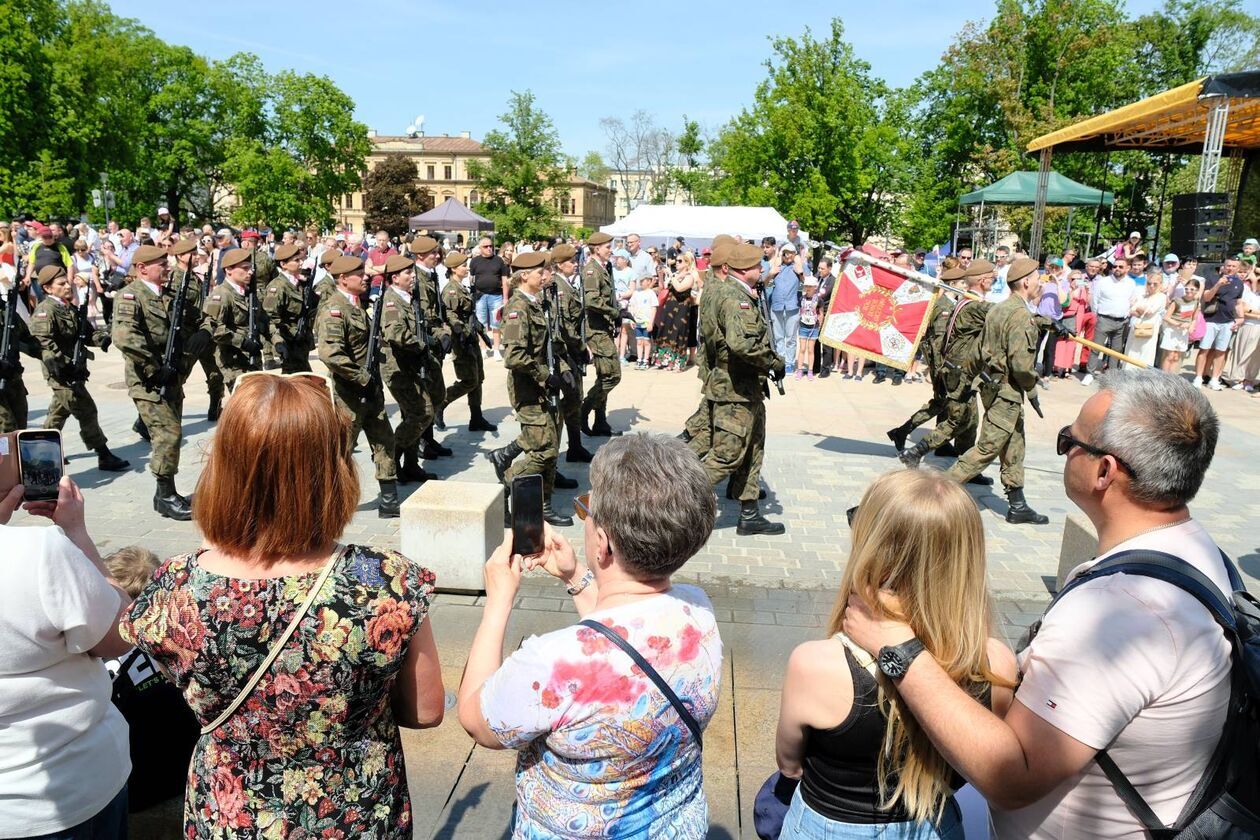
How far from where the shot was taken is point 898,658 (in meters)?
1.82

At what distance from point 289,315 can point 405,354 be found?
3.72 m

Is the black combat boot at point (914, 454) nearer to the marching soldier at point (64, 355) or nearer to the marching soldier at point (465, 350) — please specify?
the marching soldier at point (465, 350)

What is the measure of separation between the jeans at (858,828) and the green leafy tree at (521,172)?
185 feet

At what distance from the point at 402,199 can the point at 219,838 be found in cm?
8555

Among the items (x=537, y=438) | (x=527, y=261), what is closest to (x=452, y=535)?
(x=537, y=438)

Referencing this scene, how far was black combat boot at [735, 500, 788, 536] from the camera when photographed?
22.7 feet

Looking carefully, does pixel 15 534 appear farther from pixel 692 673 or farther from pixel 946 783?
pixel 946 783

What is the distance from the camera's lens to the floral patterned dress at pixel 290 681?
180 cm

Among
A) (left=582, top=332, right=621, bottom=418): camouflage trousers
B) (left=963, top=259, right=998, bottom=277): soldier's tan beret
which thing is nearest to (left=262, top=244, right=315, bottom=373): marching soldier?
(left=582, top=332, right=621, bottom=418): camouflage trousers

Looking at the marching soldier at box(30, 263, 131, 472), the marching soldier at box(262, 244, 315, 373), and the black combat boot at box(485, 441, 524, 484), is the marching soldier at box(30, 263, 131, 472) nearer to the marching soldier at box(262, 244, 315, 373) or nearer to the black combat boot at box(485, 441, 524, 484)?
the marching soldier at box(262, 244, 315, 373)

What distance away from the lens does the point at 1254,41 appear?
154 ft

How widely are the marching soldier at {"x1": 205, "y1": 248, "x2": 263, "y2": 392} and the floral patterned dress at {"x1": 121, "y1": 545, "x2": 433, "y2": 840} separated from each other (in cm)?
903

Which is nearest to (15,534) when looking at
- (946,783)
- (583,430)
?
(946,783)

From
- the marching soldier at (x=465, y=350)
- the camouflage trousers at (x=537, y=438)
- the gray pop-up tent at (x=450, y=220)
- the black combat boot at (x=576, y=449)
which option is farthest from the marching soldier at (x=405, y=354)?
the gray pop-up tent at (x=450, y=220)
